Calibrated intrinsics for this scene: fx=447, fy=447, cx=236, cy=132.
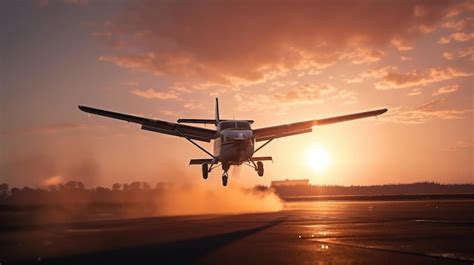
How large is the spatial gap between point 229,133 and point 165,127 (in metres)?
6.72

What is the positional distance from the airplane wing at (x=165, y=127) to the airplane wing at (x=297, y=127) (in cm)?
409

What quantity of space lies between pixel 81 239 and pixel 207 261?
758cm

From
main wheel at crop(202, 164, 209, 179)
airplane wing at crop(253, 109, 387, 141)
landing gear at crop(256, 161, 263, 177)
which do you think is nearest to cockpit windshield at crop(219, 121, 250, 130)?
airplane wing at crop(253, 109, 387, 141)

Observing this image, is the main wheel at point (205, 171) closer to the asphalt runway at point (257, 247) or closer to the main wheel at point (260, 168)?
the main wheel at point (260, 168)

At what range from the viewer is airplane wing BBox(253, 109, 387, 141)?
115 feet

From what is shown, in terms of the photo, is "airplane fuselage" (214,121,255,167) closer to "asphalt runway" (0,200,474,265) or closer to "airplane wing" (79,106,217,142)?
"airplane wing" (79,106,217,142)

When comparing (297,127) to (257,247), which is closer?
(257,247)

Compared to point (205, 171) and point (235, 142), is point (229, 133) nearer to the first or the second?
point (235, 142)

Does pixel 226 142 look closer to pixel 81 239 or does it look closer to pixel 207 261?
pixel 81 239

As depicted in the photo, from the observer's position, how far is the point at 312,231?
16922 millimetres

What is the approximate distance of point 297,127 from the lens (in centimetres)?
3631

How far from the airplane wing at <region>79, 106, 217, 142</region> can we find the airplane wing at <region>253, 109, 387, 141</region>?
409 cm

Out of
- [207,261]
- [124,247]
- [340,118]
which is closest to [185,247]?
[124,247]

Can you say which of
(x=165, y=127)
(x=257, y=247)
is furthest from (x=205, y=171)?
(x=257, y=247)
